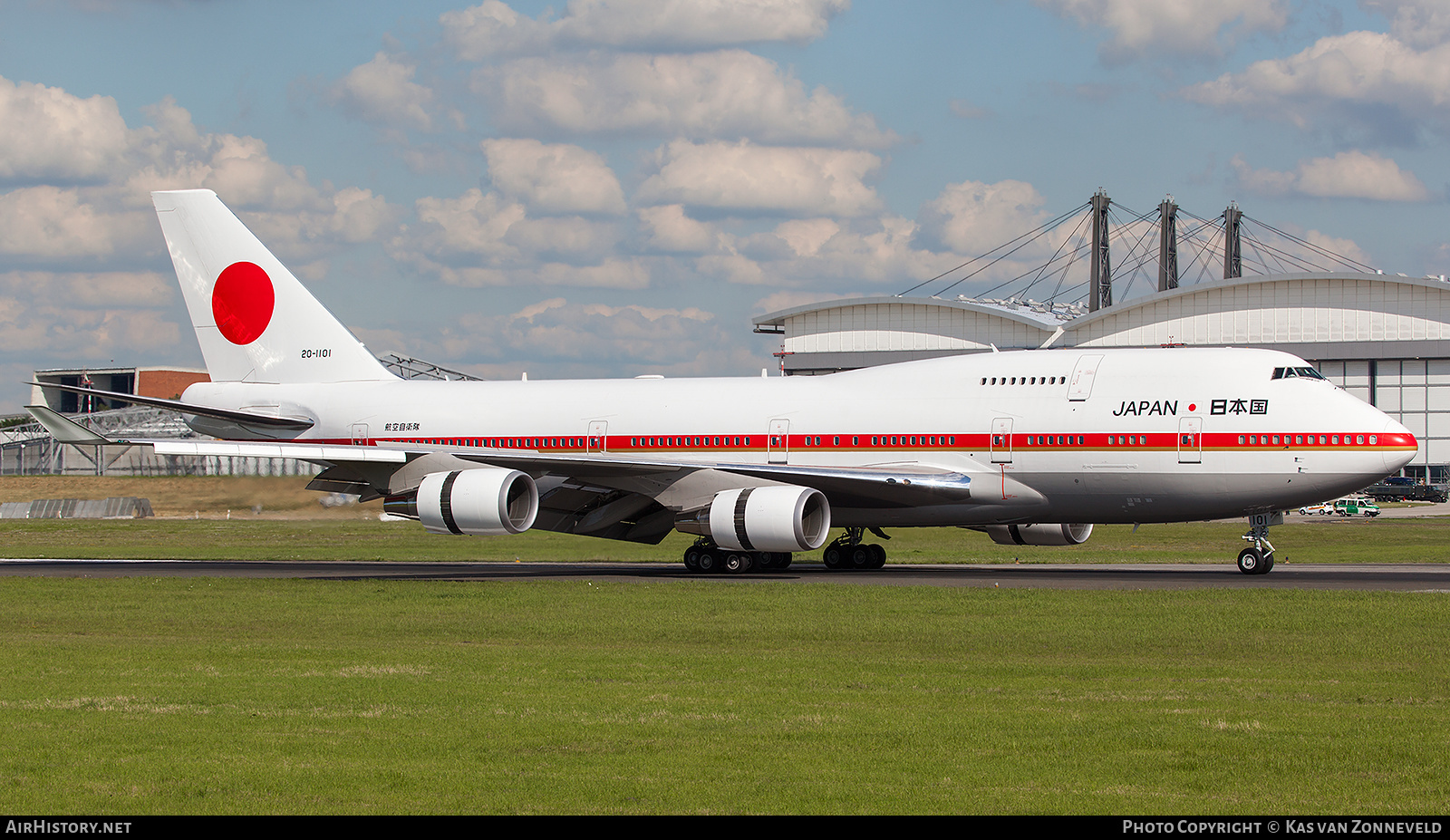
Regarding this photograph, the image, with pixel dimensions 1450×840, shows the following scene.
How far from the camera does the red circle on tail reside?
36.8 m

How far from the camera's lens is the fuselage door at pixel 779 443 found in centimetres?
3162

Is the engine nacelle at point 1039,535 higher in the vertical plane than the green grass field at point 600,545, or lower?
higher

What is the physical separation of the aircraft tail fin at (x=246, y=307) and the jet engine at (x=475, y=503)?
860 cm

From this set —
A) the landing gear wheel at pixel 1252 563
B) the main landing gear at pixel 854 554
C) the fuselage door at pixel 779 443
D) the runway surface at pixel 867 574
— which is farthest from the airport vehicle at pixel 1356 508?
the fuselage door at pixel 779 443

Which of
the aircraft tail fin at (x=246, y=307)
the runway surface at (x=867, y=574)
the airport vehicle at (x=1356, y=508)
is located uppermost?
the aircraft tail fin at (x=246, y=307)

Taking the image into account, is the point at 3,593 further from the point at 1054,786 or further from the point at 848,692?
the point at 1054,786

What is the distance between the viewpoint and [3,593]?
25172mm

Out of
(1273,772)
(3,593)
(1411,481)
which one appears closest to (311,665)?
(1273,772)

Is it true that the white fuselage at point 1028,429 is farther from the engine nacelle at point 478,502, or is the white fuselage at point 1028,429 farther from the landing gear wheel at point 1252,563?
the engine nacelle at point 478,502

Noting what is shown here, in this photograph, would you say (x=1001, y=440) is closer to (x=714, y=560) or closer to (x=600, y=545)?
(x=714, y=560)

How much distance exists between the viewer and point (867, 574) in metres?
30.7

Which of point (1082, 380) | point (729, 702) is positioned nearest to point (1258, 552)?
point (1082, 380)

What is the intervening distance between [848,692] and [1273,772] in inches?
177

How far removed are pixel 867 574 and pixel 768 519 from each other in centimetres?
362
